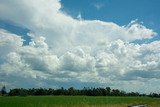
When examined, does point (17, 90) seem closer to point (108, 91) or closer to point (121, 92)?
point (108, 91)

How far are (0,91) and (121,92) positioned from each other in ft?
215

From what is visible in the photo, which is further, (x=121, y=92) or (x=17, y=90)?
(x=121, y=92)

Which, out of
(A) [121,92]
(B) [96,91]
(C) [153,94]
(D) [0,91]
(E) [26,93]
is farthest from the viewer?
(C) [153,94]

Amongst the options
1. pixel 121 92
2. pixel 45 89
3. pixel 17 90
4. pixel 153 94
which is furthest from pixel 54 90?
pixel 153 94

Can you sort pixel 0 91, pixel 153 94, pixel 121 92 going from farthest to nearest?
1. pixel 153 94
2. pixel 0 91
3. pixel 121 92

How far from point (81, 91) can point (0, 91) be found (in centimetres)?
5138

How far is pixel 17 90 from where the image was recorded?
133 meters

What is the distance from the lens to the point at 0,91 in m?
166

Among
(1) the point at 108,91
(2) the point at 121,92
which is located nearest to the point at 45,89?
(1) the point at 108,91

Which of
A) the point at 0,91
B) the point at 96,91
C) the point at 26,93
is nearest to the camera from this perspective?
the point at 26,93

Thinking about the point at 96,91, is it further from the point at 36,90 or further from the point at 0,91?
the point at 0,91

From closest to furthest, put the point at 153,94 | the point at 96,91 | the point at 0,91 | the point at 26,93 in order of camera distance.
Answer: the point at 26,93 → the point at 96,91 → the point at 0,91 → the point at 153,94

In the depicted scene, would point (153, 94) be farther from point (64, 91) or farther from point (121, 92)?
point (64, 91)

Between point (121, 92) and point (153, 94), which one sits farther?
point (153, 94)
